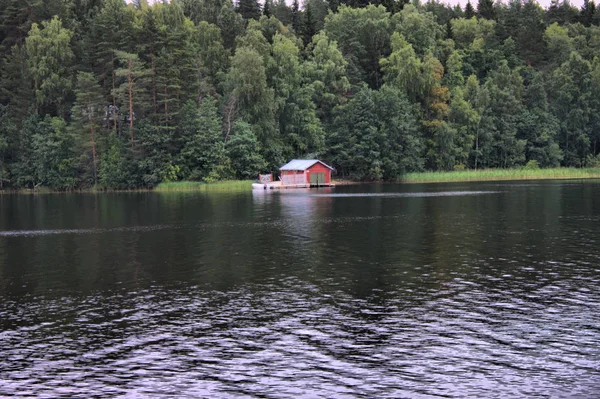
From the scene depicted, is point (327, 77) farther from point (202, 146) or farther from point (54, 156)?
point (54, 156)

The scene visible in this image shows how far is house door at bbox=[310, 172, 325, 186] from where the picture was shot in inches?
4156

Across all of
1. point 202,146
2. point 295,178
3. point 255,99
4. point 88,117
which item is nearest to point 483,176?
point 295,178

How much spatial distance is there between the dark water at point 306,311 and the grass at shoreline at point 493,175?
69.5 metres

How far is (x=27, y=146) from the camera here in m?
112

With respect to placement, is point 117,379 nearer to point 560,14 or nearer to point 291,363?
point 291,363

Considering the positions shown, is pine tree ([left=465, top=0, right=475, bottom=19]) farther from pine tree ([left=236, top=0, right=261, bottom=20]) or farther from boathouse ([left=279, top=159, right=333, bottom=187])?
boathouse ([left=279, top=159, right=333, bottom=187])

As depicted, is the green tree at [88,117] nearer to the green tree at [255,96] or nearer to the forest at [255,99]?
the forest at [255,99]

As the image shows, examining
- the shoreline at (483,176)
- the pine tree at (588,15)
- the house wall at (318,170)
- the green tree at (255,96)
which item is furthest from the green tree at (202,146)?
the pine tree at (588,15)

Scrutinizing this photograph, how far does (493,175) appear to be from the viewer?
119 meters

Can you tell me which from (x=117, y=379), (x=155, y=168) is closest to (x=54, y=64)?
(x=155, y=168)

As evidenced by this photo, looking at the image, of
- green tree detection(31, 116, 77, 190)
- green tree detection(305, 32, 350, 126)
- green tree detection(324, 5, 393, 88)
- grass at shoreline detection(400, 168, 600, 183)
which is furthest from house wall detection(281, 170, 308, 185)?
green tree detection(324, 5, 393, 88)

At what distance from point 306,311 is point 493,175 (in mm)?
102801

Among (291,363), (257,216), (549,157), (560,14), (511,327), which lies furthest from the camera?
(560,14)

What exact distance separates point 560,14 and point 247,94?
133m
